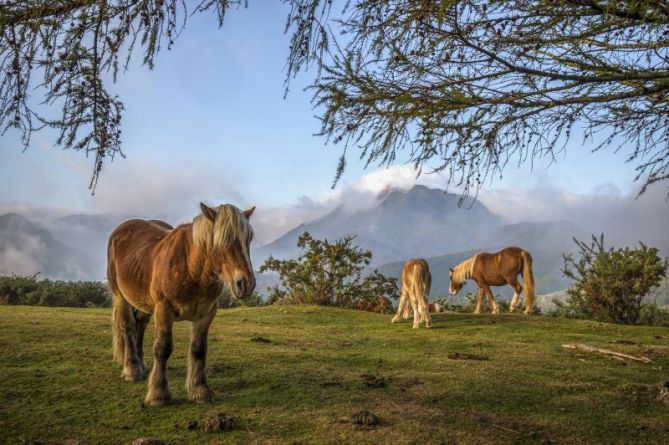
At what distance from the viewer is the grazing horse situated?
13.8 feet

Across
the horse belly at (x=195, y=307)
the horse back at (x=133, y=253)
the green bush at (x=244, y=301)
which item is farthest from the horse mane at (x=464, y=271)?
the horse belly at (x=195, y=307)

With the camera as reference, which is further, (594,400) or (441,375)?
(441,375)

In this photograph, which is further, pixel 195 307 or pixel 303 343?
pixel 303 343

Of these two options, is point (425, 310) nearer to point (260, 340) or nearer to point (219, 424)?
point (260, 340)

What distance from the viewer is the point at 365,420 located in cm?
399

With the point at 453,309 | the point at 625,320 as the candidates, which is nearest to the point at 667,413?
the point at 625,320

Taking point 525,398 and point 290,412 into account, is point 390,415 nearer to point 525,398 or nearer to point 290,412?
point 290,412

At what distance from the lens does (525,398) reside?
4.84m

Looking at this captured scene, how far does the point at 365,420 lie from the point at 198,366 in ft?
5.76

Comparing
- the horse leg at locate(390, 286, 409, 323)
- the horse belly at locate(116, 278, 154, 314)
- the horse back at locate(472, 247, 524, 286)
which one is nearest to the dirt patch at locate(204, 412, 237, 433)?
the horse belly at locate(116, 278, 154, 314)

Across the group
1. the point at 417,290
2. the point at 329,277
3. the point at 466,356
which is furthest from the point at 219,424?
the point at 329,277

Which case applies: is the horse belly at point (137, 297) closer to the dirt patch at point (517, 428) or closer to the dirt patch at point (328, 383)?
the dirt patch at point (328, 383)

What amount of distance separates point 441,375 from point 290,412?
6.84ft

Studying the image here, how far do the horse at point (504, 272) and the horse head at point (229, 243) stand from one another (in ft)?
39.5
